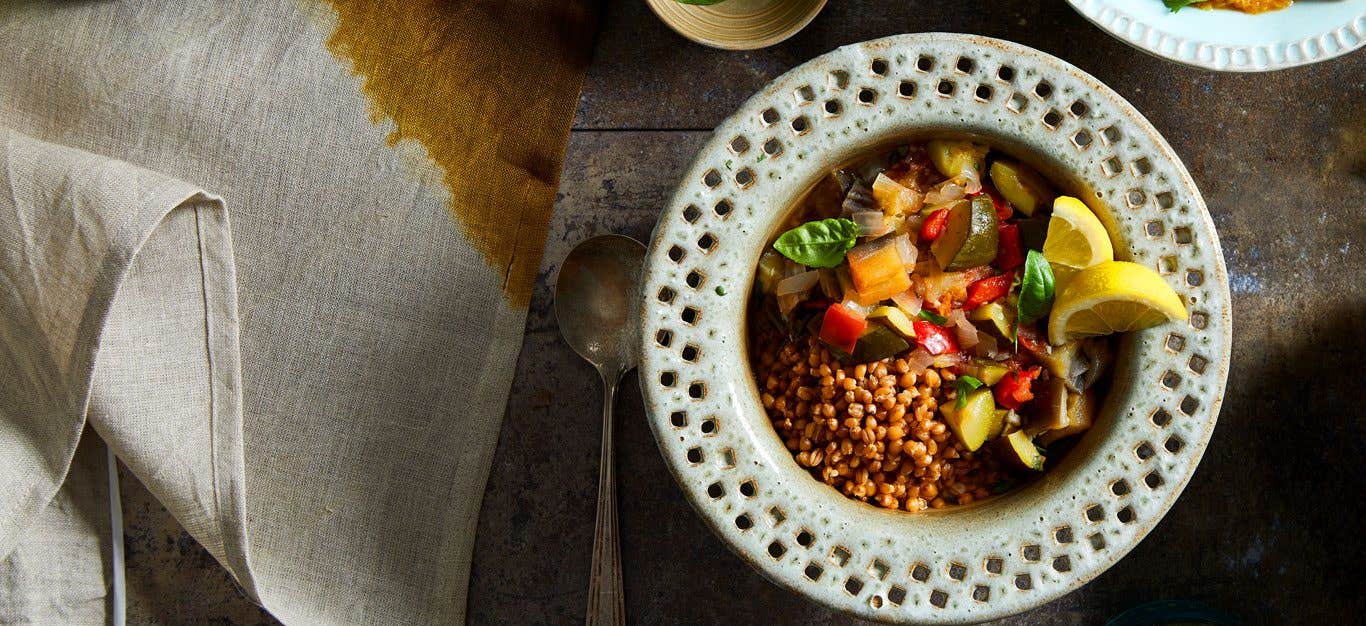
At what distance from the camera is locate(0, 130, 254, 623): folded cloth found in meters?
2.06

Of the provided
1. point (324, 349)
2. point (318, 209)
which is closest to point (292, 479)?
point (324, 349)

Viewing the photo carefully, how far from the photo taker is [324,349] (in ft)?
7.47

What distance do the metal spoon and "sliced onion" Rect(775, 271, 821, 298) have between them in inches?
17.6

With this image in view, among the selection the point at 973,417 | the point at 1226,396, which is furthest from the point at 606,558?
the point at 1226,396

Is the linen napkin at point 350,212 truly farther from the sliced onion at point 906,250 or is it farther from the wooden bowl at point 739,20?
the sliced onion at point 906,250

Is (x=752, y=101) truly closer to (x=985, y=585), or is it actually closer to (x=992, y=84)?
(x=992, y=84)

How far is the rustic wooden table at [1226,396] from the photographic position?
2.24m

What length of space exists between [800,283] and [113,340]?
1.35 m

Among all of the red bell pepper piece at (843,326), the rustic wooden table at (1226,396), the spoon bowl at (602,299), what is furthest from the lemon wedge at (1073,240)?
the spoon bowl at (602,299)

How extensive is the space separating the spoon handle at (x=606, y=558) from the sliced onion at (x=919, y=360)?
67cm

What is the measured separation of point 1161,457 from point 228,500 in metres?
1.74

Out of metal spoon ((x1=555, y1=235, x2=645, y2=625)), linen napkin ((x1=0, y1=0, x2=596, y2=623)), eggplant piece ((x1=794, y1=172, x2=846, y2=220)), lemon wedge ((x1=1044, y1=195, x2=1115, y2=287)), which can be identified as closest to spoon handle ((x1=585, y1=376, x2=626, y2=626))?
metal spoon ((x1=555, y1=235, x2=645, y2=625))

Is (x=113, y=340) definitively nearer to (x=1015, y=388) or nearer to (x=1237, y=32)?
(x=1015, y=388)

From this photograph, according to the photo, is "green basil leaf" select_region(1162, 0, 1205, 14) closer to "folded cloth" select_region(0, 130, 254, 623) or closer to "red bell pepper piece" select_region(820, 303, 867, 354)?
"red bell pepper piece" select_region(820, 303, 867, 354)
